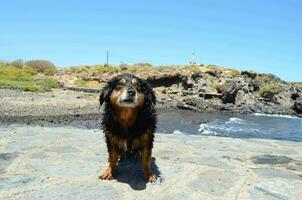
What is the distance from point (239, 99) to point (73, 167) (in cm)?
3604

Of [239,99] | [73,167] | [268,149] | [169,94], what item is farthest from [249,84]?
[73,167]

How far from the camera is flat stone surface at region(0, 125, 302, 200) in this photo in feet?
15.3

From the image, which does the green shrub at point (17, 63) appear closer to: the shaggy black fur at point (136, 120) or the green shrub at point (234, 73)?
the green shrub at point (234, 73)

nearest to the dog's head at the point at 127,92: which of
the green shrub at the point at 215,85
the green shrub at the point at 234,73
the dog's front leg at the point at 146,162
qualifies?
the dog's front leg at the point at 146,162

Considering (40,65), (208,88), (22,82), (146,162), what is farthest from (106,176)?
(40,65)

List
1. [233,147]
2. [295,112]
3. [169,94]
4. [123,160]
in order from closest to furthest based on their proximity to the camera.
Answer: [123,160]
[233,147]
[295,112]
[169,94]

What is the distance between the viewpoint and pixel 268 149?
7945 mm

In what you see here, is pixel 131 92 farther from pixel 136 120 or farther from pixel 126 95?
pixel 136 120

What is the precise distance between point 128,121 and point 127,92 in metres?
0.48

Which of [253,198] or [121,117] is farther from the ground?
[121,117]

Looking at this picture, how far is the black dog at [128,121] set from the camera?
4938 millimetres

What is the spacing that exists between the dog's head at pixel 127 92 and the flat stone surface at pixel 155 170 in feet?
3.19

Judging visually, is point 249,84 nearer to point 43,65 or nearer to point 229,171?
point 43,65

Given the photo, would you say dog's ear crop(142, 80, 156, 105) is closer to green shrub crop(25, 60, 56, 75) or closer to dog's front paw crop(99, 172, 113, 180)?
dog's front paw crop(99, 172, 113, 180)
